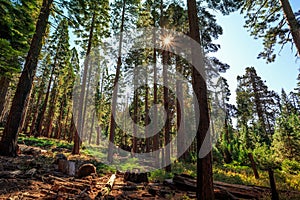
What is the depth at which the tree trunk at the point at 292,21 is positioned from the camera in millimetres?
8797

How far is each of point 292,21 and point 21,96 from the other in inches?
552

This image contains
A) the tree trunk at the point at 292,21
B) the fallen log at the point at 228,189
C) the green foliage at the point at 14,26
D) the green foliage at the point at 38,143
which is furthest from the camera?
the green foliage at the point at 38,143

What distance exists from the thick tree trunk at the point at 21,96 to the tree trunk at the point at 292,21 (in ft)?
41.0

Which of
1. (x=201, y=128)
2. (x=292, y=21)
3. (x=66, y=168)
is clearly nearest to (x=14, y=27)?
(x=66, y=168)

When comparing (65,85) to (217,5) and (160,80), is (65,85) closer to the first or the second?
(160,80)

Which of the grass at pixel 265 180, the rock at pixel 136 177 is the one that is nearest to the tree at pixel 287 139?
the grass at pixel 265 180

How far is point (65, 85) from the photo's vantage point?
92.0 feet

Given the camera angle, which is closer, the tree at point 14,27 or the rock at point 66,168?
the rock at point 66,168

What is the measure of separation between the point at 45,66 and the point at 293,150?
30.1m

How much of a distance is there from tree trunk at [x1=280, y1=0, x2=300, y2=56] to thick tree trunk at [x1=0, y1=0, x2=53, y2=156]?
41.0 feet

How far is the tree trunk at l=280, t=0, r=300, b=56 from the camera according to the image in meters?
8.80

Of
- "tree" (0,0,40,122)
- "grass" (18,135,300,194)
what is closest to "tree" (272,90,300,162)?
"grass" (18,135,300,194)

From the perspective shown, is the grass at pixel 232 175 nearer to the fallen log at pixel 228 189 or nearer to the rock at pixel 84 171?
the rock at pixel 84 171

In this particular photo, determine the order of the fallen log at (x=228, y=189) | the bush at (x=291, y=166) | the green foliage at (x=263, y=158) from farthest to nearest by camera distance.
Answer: the green foliage at (x=263, y=158) < the bush at (x=291, y=166) < the fallen log at (x=228, y=189)
